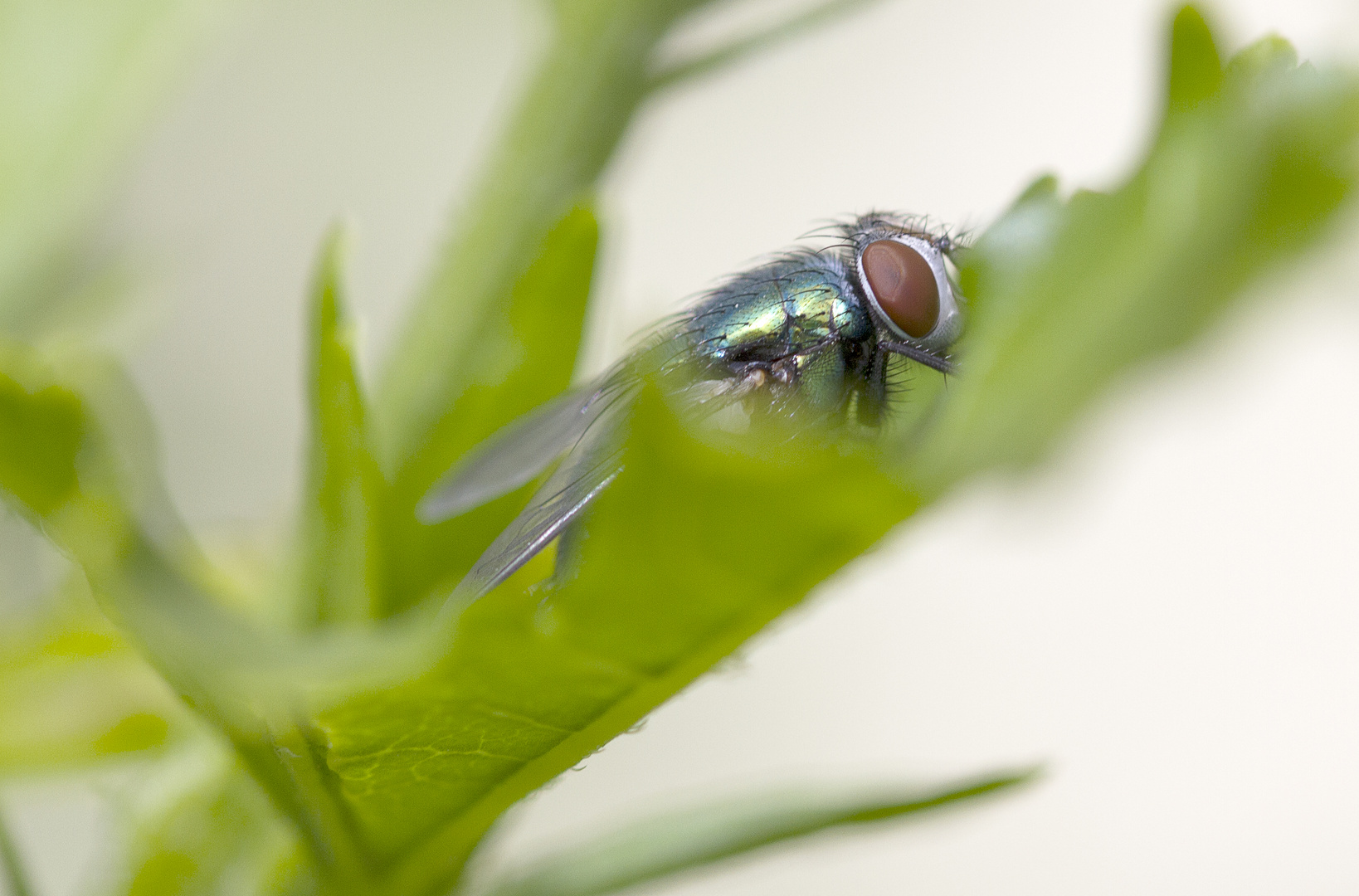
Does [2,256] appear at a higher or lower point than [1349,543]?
lower

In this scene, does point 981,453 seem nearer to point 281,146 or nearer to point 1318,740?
point 1318,740

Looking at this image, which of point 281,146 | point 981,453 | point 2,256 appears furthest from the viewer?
point 281,146

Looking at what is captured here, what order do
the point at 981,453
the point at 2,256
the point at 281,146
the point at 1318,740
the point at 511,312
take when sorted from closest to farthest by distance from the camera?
the point at 981,453, the point at 511,312, the point at 2,256, the point at 1318,740, the point at 281,146

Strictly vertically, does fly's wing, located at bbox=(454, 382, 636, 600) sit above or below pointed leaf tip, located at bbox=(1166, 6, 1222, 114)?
above

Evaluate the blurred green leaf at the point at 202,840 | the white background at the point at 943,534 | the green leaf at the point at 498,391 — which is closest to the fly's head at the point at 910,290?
the green leaf at the point at 498,391

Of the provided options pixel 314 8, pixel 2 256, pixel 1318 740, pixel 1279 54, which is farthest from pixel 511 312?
pixel 314 8

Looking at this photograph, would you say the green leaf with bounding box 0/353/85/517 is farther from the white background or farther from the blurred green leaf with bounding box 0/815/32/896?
the white background

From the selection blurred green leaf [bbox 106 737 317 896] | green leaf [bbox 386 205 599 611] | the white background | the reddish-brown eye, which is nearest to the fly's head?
the reddish-brown eye
